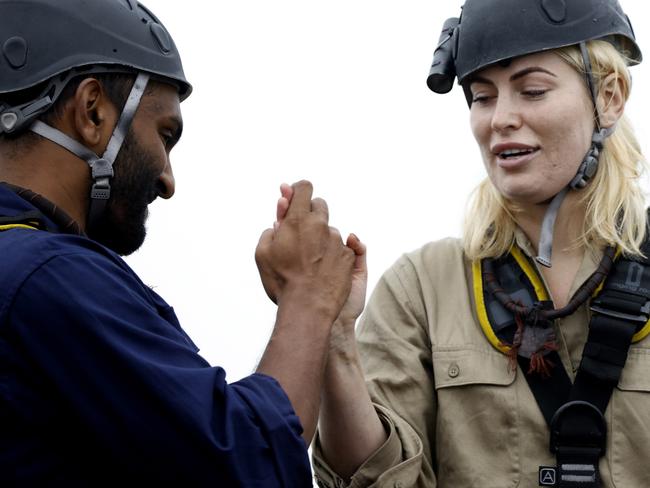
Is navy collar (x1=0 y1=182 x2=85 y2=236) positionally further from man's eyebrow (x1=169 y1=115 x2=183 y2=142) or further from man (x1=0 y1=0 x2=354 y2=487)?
man's eyebrow (x1=169 y1=115 x2=183 y2=142)

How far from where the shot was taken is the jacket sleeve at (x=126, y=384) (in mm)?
3025

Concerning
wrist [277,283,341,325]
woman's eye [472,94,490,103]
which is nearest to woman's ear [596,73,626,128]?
woman's eye [472,94,490,103]

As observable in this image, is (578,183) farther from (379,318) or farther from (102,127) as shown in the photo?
(102,127)

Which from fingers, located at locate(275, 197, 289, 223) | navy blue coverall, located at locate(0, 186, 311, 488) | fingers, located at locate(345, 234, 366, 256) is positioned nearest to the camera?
navy blue coverall, located at locate(0, 186, 311, 488)

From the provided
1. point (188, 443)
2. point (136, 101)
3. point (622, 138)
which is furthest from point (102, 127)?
point (622, 138)

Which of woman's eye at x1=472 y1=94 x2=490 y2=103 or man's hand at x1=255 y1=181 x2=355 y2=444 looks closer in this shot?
man's hand at x1=255 y1=181 x2=355 y2=444

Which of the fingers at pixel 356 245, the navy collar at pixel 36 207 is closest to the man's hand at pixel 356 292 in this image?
the fingers at pixel 356 245

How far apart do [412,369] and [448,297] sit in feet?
1.11

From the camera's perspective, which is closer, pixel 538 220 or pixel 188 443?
pixel 188 443

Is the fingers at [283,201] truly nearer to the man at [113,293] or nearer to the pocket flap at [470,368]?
the man at [113,293]

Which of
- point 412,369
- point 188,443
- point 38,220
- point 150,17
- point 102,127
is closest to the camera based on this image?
point 188,443

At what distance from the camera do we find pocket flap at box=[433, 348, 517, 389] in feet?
14.3

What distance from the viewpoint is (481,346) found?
14.6 feet

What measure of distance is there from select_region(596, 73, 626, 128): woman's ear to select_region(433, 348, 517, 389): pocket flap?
1.01m
